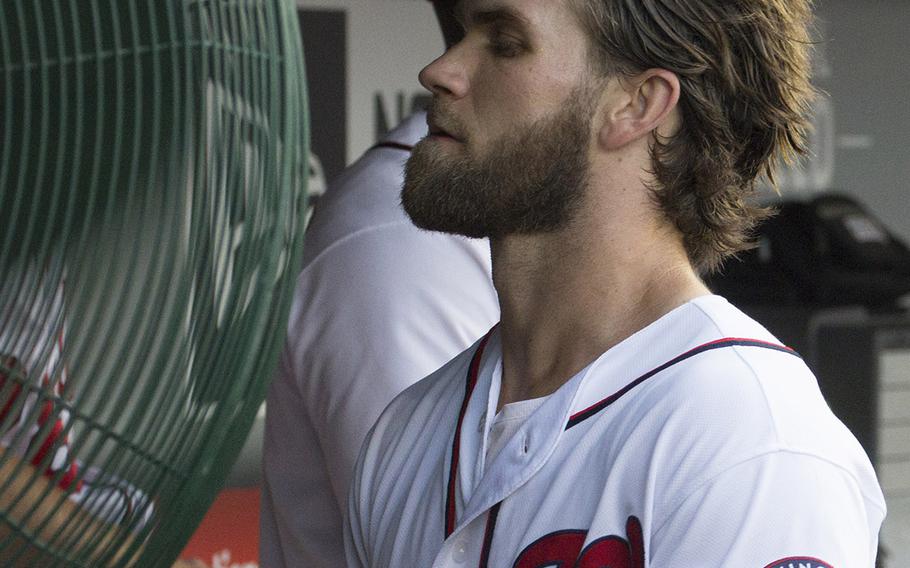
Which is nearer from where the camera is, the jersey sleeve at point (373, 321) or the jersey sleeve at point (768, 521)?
the jersey sleeve at point (768, 521)

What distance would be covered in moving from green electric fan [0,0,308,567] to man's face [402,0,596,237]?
53 cm

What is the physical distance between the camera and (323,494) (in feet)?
5.30

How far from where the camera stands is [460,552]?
103cm

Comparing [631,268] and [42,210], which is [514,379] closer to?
[631,268]

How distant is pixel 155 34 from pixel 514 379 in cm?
66

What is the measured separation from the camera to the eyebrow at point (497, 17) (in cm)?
117

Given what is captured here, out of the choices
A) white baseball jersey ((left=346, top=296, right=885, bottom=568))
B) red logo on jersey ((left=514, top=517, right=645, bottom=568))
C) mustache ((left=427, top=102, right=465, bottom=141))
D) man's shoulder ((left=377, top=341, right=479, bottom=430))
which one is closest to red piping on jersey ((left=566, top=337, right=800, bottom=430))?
white baseball jersey ((left=346, top=296, right=885, bottom=568))

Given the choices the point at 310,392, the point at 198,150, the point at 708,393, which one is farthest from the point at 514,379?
the point at 198,150

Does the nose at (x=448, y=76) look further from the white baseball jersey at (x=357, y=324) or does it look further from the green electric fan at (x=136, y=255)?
the green electric fan at (x=136, y=255)

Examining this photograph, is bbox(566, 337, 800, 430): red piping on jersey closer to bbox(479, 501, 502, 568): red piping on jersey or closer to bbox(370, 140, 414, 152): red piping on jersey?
bbox(479, 501, 502, 568): red piping on jersey

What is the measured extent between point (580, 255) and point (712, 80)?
0.22 m

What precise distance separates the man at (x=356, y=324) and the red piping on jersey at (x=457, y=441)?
0.61 feet

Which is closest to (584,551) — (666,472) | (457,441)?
(666,472)

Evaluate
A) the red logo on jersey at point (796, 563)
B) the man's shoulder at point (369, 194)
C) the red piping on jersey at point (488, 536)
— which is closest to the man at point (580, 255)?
the red piping on jersey at point (488, 536)
